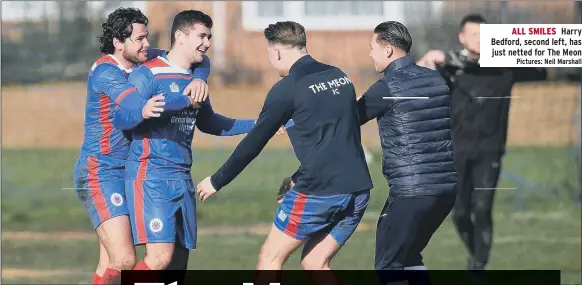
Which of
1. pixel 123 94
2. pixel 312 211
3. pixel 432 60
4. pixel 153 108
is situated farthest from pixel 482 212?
pixel 153 108

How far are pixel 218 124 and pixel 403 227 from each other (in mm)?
1313

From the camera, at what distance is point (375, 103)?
861 cm

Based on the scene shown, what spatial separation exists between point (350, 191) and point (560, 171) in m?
6.67

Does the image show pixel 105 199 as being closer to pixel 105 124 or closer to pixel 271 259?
pixel 105 124

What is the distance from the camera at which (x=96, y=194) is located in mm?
9008

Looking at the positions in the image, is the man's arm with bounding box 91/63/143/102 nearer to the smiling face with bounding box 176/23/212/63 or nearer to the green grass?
the smiling face with bounding box 176/23/212/63

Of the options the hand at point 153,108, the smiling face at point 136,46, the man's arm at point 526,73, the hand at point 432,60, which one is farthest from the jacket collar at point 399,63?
the man's arm at point 526,73

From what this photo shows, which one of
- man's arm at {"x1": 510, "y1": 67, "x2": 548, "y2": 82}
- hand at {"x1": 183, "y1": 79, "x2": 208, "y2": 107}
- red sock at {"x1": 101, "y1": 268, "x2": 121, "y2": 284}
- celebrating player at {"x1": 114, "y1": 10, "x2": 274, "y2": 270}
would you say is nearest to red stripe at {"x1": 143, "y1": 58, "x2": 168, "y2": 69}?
celebrating player at {"x1": 114, "y1": 10, "x2": 274, "y2": 270}

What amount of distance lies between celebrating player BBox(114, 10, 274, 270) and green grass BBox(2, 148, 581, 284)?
11.0 feet

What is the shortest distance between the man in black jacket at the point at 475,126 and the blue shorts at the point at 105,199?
3732mm

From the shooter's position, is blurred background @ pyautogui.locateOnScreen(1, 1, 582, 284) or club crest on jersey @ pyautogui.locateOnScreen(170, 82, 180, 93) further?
blurred background @ pyautogui.locateOnScreen(1, 1, 582, 284)

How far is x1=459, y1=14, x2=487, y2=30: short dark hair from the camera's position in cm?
1300

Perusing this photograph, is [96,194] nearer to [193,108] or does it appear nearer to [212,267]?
[193,108]

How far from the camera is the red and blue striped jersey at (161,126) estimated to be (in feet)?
28.3
